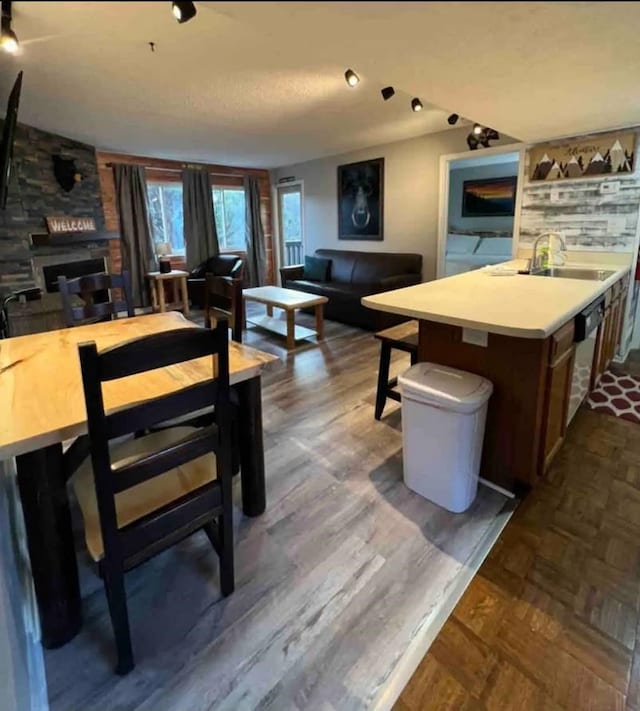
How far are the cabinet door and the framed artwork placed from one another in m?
1.98

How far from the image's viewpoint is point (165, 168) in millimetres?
6223

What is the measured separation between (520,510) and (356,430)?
101cm

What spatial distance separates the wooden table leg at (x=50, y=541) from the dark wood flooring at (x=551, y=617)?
1.05 meters

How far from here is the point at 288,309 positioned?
4.12 m

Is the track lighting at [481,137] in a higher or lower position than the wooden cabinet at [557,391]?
higher

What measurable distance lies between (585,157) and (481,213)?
376 centimetres

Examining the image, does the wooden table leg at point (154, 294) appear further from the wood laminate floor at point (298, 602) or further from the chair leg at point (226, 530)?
the chair leg at point (226, 530)

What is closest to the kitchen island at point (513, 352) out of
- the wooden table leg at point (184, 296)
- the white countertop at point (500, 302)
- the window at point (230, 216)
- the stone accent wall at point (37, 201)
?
the white countertop at point (500, 302)

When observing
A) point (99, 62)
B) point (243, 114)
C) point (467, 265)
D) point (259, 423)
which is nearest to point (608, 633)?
point (259, 423)

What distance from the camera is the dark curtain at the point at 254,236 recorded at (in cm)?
716

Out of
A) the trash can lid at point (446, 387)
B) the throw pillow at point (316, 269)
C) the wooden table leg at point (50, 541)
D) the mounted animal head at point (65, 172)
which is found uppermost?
the mounted animal head at point (65, 172)

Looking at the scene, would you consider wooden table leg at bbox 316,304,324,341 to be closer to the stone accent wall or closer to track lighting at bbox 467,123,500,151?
track lighting at bbox 467,123,500,151

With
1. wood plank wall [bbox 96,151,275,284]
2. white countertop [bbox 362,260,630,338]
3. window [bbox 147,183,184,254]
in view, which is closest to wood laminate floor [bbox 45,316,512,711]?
white countertop [bbox 362,260,630,338]

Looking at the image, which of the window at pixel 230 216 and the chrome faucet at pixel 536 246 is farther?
the window at pixel 230 216
